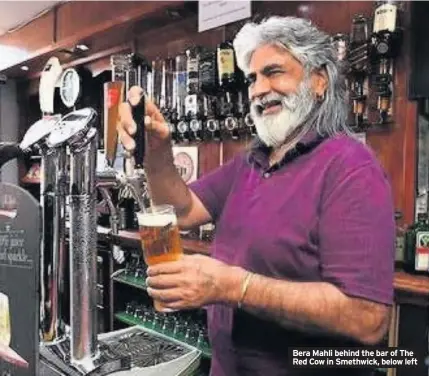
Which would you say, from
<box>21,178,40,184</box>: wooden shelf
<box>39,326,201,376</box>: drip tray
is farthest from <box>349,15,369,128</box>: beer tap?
<box>21,178,40,184</box>: wooden shelf

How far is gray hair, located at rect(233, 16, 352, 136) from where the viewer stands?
711 millimetres

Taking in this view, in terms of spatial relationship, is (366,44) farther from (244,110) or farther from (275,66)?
(275,66)

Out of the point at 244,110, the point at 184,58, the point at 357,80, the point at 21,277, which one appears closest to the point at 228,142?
the point at 244,110

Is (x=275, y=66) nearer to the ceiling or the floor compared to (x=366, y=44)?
nearer to the floor

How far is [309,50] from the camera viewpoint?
718 mm

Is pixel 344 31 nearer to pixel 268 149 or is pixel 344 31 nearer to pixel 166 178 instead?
pixel 268 149

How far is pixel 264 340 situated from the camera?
0.67 metres

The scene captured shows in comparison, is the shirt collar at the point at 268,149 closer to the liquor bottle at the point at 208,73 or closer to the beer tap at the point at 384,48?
the beer tap at the point at 384,48

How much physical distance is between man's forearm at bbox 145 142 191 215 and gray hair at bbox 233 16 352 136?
19cm

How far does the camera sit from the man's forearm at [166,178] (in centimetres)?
70

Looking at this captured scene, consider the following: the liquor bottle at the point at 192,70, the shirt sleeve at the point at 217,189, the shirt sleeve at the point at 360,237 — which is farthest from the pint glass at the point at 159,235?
the liquor bottle at the point at 192,70

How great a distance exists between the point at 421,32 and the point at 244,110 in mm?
589

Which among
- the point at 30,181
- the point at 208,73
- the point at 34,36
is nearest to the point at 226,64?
the point at 208,73

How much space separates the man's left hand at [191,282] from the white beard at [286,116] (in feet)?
0.95
